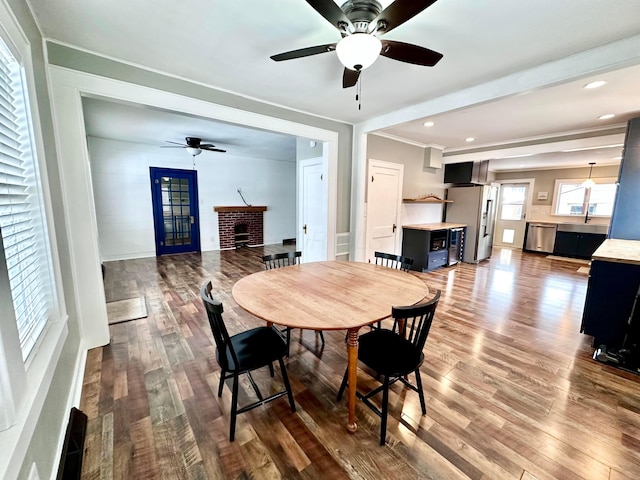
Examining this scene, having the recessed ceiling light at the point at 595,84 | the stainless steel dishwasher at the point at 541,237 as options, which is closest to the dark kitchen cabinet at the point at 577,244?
the stainless steel dishwasher at the point at 541,237

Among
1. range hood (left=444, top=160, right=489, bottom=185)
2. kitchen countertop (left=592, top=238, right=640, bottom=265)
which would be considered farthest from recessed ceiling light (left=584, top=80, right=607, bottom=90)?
range hood (left=444, top=160, right=489, bottom=185)

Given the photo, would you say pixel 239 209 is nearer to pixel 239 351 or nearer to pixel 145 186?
pixel 145 186

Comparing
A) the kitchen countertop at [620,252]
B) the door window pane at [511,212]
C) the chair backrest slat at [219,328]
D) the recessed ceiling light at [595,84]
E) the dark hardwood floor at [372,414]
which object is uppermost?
the recessed ceiling light at [595,84]

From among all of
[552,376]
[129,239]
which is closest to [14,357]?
[552,376]

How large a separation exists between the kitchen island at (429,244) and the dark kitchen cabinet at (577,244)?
3.43 m

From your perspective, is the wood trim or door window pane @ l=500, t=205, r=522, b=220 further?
door window pane @ l=500, t=205, r=522, b=220

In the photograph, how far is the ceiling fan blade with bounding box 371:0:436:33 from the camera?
49.7 inches

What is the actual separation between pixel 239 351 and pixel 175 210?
5.95m

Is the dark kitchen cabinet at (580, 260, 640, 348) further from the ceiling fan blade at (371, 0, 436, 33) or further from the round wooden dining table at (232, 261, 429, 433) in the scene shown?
the ceiling fan blade at (371, 0, 436, 33)

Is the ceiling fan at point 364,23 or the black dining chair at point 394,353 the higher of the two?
the ceiling fan at point 364,23

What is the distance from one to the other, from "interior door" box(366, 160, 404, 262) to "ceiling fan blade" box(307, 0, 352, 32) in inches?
118

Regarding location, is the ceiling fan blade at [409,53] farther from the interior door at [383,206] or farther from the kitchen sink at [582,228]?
the kitchen sink at [582,228]

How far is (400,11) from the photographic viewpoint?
1350 mm

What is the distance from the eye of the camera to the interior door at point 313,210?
405cm
